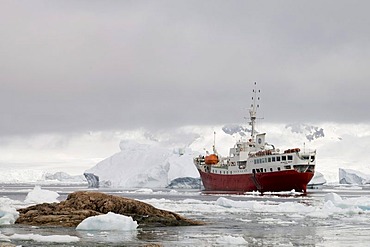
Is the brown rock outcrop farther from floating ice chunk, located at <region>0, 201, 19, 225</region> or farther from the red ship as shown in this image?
the red ship

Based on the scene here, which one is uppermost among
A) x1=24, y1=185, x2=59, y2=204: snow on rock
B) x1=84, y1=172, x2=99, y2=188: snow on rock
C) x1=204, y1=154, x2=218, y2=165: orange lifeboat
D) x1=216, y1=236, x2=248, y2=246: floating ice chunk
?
x1=204, y1=154, x2=218, y2=165: orange lifeboat

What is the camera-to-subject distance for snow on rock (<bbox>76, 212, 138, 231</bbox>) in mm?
19281

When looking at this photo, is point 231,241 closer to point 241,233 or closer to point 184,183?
point 241,233

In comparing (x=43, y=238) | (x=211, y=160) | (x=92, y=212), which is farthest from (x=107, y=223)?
(x=211, y=160)

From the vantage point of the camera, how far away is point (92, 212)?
21.4 m

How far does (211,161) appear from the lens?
258ft

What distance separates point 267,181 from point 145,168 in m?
36.7

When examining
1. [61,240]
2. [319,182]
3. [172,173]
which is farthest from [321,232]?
[319,182]

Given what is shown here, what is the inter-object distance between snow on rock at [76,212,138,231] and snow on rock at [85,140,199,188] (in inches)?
2646

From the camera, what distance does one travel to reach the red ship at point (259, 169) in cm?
6312

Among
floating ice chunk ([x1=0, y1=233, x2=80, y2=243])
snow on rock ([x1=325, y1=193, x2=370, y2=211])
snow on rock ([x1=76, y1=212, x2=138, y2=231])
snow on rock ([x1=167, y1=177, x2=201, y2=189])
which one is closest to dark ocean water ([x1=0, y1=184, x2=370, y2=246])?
floating ice chunk ([x1=0, y1=233, x2=80, y2=243])

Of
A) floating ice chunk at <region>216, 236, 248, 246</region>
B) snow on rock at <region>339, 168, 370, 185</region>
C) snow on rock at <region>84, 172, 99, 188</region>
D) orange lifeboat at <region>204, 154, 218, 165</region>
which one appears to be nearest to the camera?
floating ice chunk at <region>216, 236, 248, 246</region>

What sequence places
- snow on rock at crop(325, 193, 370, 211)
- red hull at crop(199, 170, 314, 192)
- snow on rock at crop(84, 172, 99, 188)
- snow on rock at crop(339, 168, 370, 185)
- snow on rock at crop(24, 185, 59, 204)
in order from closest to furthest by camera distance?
snow on rock at crop(325, 193, 370, 211) → snow on rock at crop(24, 185, 59, 204) → red hull at crop(199, 170, 314, 192) → snow on rock at crop(84, 172, 99, 188) → snow on rock at crop(339, 168, 370, 185)

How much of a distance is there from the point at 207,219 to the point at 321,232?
6.41 metres
